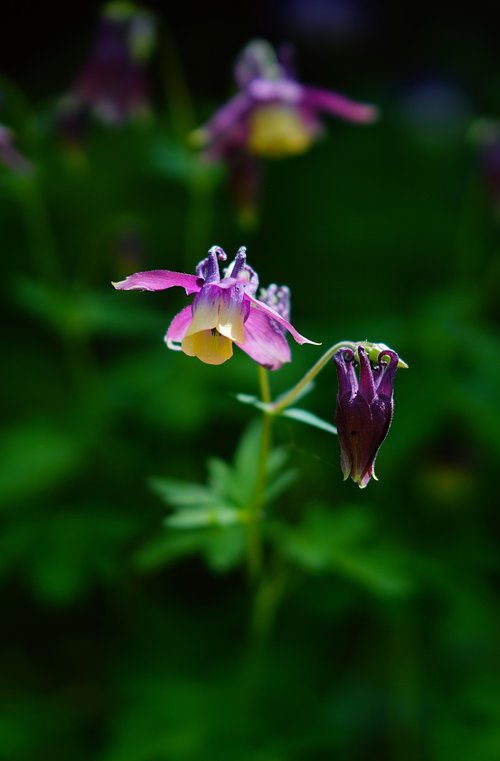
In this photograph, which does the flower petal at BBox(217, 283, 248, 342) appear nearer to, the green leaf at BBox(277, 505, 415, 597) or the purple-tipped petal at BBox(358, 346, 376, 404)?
the purple-tipped petal at BBox(358, 346, 376, 404)

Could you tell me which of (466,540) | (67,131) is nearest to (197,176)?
(67,131)

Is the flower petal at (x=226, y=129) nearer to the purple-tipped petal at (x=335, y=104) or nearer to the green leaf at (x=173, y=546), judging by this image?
the purple-tipped petal at (x=335, y=104)

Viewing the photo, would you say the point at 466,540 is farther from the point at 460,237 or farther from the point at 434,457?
the point at 460,237

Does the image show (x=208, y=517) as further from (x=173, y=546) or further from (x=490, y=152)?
(x=490, y=152)

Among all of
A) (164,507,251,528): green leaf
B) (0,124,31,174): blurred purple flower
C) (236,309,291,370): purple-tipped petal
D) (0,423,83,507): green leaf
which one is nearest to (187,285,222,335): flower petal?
(236,309,291,370): purple-tipped petal

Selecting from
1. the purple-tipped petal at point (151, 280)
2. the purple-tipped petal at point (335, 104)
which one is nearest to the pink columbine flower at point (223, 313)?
the purple-tipped petal at point (151, 280)

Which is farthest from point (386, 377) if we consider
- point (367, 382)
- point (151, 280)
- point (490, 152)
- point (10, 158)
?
point (490, 152)
